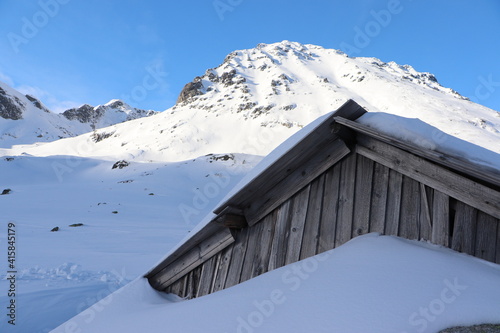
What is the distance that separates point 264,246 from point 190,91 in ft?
250

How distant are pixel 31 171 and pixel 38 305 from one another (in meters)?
32.8

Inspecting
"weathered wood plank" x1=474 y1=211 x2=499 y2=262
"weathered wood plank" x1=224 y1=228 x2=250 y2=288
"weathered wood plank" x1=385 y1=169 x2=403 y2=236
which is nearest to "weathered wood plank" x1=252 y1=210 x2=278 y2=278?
"weathered wood plank" x1=224 y1=228 x2=250 y2=288

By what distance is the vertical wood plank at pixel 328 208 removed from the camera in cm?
295

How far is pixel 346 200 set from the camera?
9.62 feet

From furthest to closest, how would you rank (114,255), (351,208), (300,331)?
(114,255) < (351,208) < (300,331)

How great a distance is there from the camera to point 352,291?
68.9 inches

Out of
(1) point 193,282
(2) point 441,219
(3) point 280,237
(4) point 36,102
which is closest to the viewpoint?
(2) point 441,219

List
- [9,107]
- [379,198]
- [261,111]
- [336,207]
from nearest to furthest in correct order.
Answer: [379,198]
[336,207]
[261,111]
[9,107]

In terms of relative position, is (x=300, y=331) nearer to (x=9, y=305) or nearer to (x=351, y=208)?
(x=351, y=208)

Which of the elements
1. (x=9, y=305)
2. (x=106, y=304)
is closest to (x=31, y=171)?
(x=9, y=305)

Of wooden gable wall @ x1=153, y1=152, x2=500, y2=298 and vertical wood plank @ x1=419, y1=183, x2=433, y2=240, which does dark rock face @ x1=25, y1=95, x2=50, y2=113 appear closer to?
wooden gable wall @ x1=153, y1=152, x2=500, y2=298

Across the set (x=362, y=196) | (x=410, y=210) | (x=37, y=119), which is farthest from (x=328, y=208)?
(x=37, y=119)

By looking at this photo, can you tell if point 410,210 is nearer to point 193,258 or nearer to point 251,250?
point 251,250

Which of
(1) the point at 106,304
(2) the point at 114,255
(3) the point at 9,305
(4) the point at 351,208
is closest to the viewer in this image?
(4) the point at 351,208
